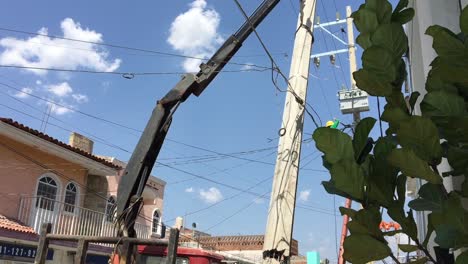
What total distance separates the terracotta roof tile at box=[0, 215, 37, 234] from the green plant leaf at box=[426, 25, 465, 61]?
15.3 m

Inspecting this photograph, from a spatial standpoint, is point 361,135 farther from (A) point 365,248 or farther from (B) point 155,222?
(B) point 155,222

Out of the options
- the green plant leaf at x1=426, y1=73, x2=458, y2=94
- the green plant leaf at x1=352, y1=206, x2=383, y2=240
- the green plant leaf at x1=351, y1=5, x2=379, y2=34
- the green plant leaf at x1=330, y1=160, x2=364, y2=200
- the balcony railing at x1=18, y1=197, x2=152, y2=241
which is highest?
the balcony railing at x1=18, y1=197, x2=152, y2=241

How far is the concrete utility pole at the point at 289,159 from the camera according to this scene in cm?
666

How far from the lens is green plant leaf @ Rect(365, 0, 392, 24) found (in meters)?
1.84

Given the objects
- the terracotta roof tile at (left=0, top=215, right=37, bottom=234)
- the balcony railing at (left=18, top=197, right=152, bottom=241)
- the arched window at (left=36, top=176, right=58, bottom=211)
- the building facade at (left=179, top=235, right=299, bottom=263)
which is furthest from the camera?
the building facade at (left=179, top=235, right=299, bottom=263)

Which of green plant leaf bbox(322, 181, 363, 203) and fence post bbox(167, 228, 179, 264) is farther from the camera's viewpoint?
fence post bbox(167, 228, 179, 264)

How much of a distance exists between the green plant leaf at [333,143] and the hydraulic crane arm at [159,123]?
563cm

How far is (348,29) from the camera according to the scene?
808 inches

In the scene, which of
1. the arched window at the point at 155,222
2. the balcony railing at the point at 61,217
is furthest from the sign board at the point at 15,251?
the arched window at the point at 155,222

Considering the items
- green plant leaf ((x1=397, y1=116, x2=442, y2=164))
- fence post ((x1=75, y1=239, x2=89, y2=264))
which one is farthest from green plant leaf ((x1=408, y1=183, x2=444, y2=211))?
fence post ((x1=75, y1=239, x2=89, y2=264))

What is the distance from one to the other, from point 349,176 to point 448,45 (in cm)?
54

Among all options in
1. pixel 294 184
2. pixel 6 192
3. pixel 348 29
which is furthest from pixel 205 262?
pixel 348 29

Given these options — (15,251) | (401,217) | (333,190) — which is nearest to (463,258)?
(401,217)

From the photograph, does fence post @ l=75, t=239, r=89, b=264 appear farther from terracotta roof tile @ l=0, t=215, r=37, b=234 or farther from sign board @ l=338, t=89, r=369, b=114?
sign board @ l=338, t=89, r=369, b=114
